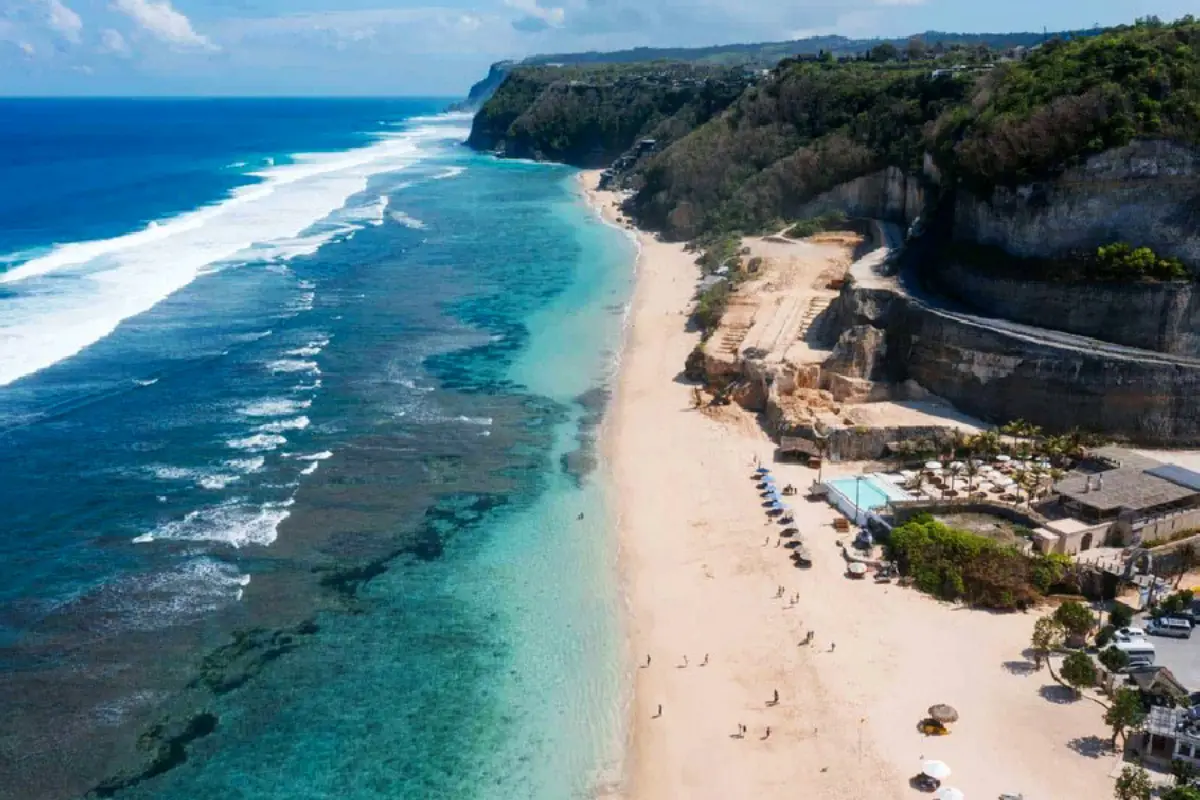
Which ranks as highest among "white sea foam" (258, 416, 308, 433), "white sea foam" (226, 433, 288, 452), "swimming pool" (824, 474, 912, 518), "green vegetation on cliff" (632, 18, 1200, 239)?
"green vegetation on cliff" (632, 18, 1200, 239)

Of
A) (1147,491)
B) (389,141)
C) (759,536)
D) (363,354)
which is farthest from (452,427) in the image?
→ (389,141)

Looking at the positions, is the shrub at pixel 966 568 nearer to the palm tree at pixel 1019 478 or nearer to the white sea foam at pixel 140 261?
the palm tree at pixel 1019 478

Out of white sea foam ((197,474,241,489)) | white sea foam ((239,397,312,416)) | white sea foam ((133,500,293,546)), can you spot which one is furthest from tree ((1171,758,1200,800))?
white sea foam ((239,397,312,416))

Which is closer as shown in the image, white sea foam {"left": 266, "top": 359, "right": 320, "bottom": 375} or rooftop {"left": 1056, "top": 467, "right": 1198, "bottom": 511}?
rooftop {"left": 1056, "top": 467, "right": 1198, "bottom": 511}

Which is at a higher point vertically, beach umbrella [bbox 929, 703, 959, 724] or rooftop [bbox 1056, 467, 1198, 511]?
rooftop [bbox 1056, 467, 1198, 511]

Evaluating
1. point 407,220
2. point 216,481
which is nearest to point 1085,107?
point 216,481

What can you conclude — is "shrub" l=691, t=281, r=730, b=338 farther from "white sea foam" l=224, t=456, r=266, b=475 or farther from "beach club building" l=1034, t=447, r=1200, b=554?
"white sea foam" l=224, t=456, r=266, b=475
